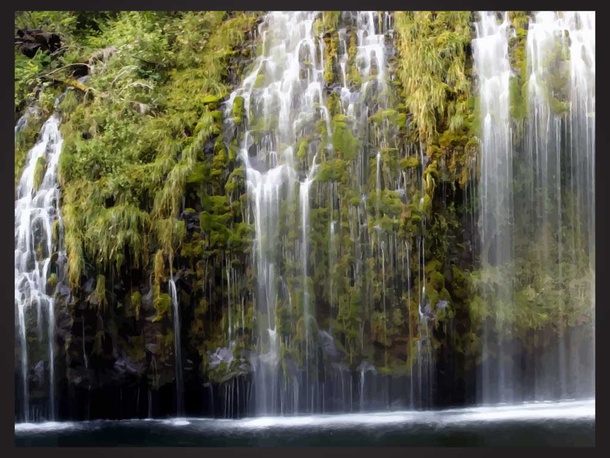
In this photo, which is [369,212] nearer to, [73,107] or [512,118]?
[512,118]

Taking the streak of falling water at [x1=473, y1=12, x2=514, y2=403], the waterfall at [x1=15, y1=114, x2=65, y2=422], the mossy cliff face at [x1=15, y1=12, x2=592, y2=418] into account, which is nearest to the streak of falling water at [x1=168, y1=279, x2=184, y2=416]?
the mossy cliff face at [x1=15, y1=12, x2=592, y2=418]

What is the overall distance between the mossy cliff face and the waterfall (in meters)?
0.08

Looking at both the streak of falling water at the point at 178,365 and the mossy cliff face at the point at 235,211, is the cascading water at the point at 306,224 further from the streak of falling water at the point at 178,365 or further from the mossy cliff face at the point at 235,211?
the streak of falling water at the point at 178,365

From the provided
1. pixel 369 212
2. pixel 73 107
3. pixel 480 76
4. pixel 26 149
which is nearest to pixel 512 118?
pixel 480 76

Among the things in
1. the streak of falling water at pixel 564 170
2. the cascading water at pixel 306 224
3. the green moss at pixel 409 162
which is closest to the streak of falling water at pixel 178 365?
the cascading water at pixel 306 224

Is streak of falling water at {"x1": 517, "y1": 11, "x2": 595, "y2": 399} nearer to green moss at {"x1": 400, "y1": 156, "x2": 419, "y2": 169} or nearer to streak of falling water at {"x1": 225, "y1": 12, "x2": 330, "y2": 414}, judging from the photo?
green moss at {"x1": 400, "y1": 156, "x2": 419, "y2": 169}

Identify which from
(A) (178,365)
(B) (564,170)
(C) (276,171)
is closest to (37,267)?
(A) (178,365)

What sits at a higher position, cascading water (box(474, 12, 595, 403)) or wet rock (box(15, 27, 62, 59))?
wet rock (box(15, 27, 62, 59))

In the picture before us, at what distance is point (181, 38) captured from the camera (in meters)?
4.64

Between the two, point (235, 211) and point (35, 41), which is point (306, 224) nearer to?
point (235, 211)

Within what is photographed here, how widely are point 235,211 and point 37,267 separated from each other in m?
1.37

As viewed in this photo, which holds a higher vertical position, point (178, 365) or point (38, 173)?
point (38, 173)

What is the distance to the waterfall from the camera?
456 centimetres

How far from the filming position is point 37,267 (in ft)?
15.0
